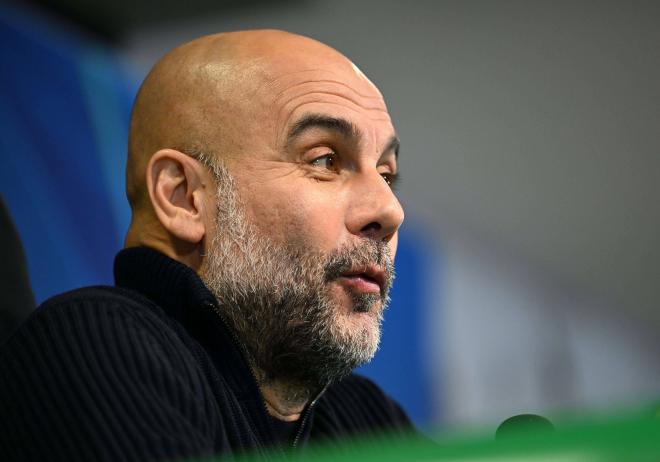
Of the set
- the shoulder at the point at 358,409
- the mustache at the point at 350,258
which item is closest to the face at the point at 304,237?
the mustache at the point at 350,258

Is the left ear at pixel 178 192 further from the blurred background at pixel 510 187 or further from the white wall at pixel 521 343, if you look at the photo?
the white wall at pixel 521 343

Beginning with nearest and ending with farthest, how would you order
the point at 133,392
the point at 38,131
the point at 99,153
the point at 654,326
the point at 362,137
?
the point at 133,392
the point at 362,137
the point at 38,131
the point at 99,153
the point at 654,326

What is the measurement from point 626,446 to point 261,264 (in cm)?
78

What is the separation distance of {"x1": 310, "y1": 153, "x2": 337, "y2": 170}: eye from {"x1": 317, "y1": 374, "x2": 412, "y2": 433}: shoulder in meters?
0.36

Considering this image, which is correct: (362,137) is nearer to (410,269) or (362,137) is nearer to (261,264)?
(261,264)

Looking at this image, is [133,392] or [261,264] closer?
[133,392]

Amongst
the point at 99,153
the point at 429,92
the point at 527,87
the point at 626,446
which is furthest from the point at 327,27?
the point at 626,446

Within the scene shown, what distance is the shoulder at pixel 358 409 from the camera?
4.00 feet

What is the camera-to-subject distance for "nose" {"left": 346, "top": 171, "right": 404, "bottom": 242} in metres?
1.04

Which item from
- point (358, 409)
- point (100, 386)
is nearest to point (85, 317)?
point (100, 386)

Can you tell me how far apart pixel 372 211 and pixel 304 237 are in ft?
0.30

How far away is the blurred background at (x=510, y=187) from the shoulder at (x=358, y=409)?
1.22 metres

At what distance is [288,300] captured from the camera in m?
1.03

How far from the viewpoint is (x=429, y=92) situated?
Answer: 3.74 meters
